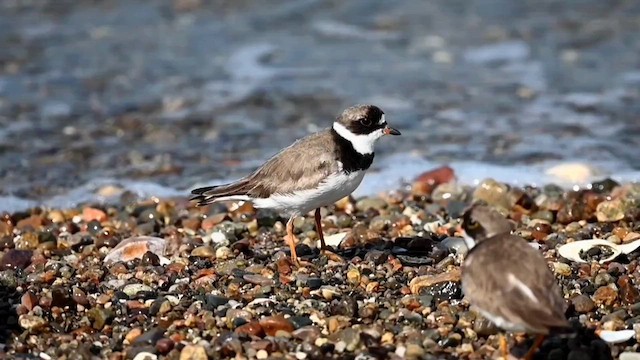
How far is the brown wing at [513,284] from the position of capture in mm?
4496

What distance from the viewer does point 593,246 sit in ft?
20.4

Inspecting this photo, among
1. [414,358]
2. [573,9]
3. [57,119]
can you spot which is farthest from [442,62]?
[414,358]

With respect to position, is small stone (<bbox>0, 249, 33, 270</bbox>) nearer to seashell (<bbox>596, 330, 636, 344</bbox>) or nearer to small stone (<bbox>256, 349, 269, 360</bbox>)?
small stone (<bbox>256, 349, 269, 360</bbox>)

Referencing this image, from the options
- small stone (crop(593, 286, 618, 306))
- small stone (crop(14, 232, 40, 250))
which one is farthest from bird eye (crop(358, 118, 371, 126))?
small stone (crop(14, 232, 40, 250))

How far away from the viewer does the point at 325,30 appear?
14734 mm

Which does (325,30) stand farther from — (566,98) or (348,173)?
(348,173)

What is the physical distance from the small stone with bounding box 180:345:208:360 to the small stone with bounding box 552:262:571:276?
2.26 metres

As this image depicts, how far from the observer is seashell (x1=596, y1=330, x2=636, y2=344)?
5.02 m

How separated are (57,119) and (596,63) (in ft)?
22.5

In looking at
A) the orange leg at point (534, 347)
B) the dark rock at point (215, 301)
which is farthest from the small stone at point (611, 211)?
the dark rock at point (215, 301)

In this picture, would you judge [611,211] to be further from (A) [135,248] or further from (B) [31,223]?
(B) [31,223]

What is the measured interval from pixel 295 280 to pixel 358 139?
1.10 m

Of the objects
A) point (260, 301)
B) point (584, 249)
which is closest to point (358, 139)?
point (260, 301)

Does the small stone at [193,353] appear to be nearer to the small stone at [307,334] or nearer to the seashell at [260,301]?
the small stone at [307,334]
